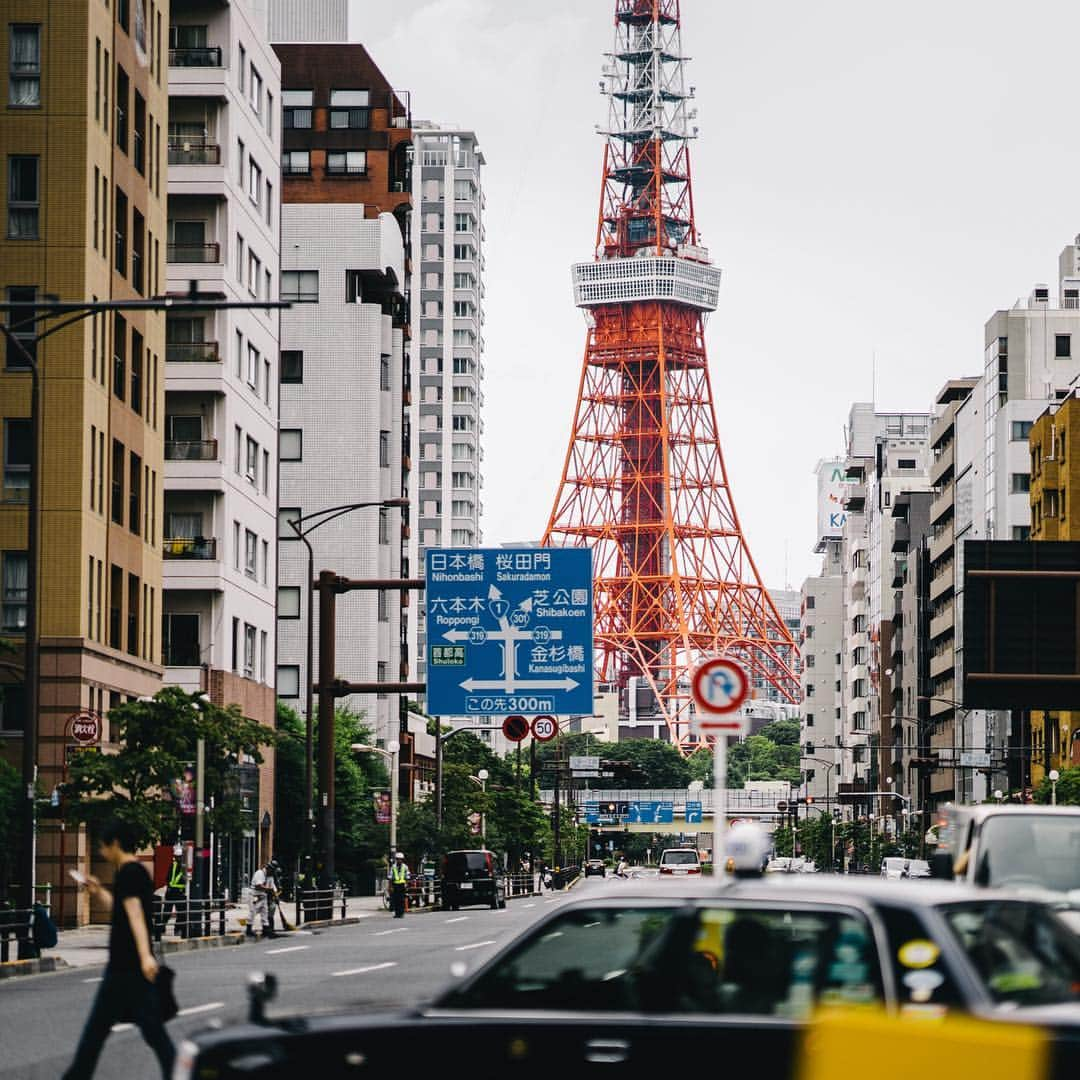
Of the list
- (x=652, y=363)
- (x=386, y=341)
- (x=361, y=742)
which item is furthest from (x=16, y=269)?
(x=652, y=363)

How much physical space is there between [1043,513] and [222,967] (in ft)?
239

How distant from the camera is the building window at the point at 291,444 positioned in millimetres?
94250

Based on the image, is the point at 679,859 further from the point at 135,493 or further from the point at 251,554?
the point at 135,493

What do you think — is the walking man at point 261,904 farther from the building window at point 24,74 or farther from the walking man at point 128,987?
the walking man at point 128,987

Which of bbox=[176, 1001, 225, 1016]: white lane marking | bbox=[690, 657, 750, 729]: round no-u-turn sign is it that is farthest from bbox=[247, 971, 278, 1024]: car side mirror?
bbox=[176, 1001, 225, 1016]: white lane marking

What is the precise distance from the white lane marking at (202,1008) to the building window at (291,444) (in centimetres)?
7397

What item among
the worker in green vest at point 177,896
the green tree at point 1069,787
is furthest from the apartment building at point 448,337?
the worker in green vest at point 177,896

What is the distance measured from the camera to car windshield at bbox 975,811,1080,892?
15938mm

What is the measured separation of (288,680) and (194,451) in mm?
24359

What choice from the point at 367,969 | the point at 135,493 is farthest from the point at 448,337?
the point at 367,969

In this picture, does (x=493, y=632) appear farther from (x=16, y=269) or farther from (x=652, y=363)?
(x=652, y=363)

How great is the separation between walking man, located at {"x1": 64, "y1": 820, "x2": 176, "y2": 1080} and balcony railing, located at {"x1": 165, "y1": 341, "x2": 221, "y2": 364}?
171ft

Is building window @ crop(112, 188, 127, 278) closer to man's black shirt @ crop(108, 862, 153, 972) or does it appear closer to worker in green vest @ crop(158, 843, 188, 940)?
worker in green vest @ crop(158, 843, 188, 940)

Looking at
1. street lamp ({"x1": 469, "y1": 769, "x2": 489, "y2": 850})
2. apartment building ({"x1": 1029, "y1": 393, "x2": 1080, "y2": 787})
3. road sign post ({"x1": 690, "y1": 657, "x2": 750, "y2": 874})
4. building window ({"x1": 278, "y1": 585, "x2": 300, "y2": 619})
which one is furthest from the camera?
apartment building ({"x1": 1029, "y1": 393, "x2": 1080, "y2": 787})
